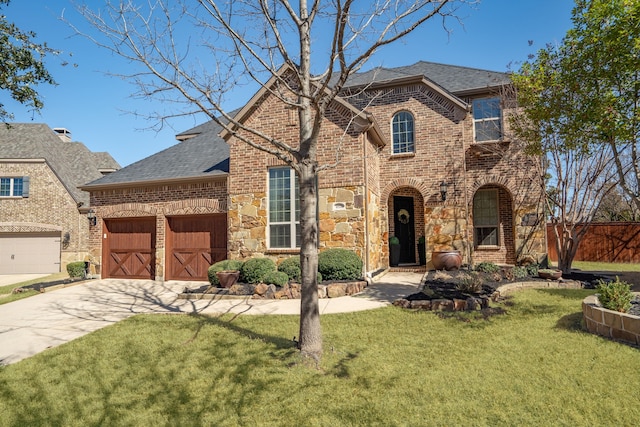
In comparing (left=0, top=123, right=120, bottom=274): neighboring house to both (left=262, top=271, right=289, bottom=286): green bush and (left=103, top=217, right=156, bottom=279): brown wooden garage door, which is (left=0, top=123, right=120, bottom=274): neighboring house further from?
(left=262, top=271, right=289, bottom=286): green bush

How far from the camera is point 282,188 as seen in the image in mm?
10883

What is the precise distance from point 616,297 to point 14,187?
2707 cm

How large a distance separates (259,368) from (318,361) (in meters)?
0.77

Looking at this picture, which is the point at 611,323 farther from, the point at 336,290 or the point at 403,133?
the point at 403,133

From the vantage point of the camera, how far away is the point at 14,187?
794 inches

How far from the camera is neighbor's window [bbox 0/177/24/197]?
20.1 metres

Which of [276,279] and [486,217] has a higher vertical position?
[486,217]

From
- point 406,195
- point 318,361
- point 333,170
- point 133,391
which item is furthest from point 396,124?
point 133,391

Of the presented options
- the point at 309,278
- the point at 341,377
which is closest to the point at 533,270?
the point at 309,278

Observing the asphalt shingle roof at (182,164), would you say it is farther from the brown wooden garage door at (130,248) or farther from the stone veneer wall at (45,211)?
the stone veneer wall at (45,211)

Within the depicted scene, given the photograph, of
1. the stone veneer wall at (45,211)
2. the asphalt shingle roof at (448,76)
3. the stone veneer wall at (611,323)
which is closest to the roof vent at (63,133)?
the stone veneer wall at (45,211)

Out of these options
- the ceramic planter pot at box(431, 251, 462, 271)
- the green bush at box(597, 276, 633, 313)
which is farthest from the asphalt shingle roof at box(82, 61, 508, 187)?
the green bush at box(597, 276, 633, 313)

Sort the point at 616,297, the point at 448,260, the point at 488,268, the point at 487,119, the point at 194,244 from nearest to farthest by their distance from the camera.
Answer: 1. the point at 616,297
2. the point at 488,268
3. the point at 448,260
4. the point at 194,244
5. the point at 487,119

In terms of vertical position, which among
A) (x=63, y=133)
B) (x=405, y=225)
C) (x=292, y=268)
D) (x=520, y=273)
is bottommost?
(x=520, y=273)
